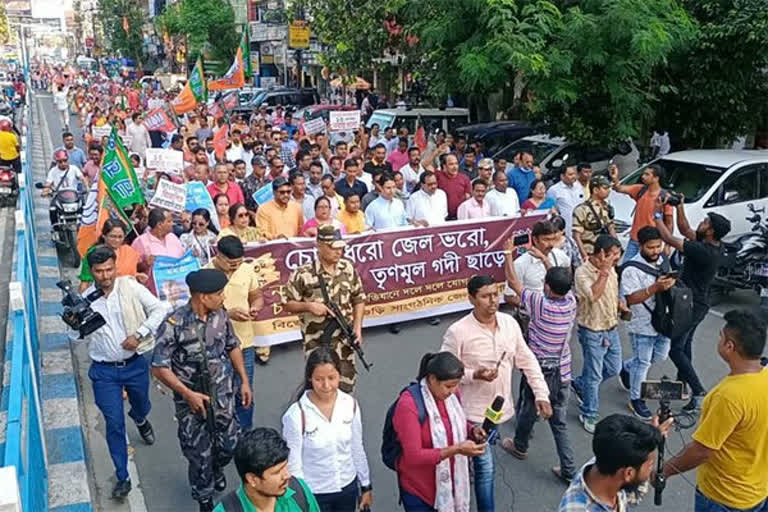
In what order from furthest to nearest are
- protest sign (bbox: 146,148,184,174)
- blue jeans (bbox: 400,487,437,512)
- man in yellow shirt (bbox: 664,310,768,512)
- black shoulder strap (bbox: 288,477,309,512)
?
protest sign (bbox: 146,148,184,174) → blue jeans (bbox: 400,487,437,512) → man in yellow shirt (bbox: 664,310,768,512) → black shoulder strap (bbox: 288,477,309,512)

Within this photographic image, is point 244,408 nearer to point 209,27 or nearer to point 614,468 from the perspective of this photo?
point 614,468

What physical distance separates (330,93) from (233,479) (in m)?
29.1

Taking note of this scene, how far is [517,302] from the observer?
217 inches

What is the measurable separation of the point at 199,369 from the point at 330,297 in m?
1.09

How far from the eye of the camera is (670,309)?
5.36 meters

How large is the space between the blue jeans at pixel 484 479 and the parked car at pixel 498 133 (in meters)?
11.1

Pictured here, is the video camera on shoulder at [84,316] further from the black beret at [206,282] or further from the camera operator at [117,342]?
the black beret at [206,282]

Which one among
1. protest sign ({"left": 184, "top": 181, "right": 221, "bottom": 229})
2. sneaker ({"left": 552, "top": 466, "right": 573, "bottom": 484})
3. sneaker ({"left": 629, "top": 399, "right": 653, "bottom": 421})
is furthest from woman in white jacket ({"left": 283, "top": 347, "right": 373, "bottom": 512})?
protest sign ({"left": 184, "top": 181, "right": 221, "bottom": 229})

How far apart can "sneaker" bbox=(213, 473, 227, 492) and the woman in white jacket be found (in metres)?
1.32

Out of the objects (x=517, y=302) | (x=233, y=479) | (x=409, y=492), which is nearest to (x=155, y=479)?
(x=233, y=479)

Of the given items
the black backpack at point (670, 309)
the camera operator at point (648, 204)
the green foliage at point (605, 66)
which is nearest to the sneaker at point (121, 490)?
the black backpack at point (670, 309)

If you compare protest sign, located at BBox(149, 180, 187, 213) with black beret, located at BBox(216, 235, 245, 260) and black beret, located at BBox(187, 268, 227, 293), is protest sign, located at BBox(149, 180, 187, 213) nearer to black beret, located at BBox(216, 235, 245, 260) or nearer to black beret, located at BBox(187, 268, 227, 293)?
black beret, located at BBox(216, 235, 245, 260)

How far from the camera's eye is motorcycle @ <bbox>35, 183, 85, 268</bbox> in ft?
33.6

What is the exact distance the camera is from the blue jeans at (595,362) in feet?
17.5
